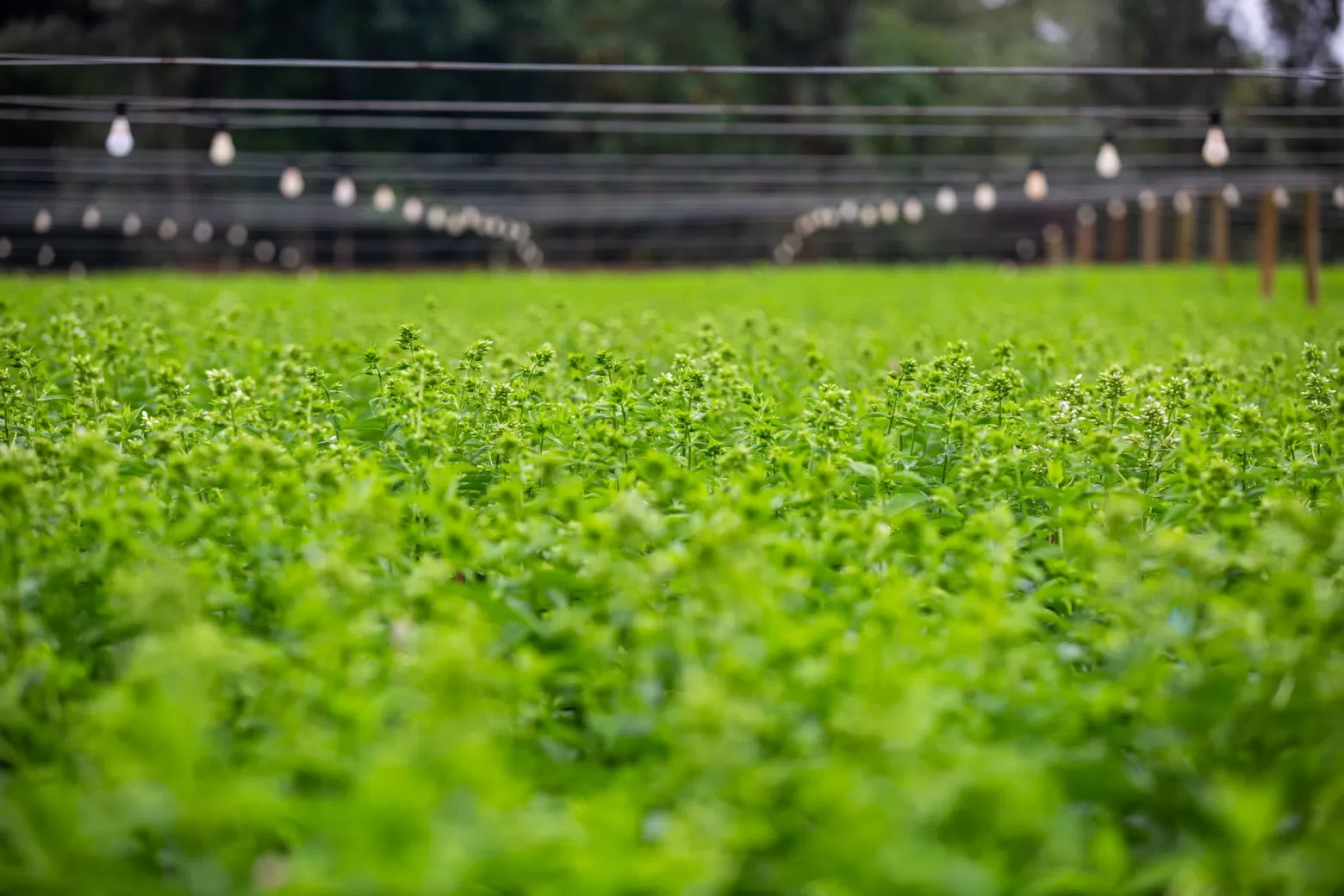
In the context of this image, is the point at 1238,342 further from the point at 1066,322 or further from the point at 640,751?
the point at 640,751

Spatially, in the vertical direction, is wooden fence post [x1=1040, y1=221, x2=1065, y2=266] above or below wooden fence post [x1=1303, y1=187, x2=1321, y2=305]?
above

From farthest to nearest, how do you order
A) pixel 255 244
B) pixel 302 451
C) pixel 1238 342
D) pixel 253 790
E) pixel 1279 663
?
pixel 255 244 < pixel 1238 342 < pixel 302 451 < pixel 1279 663 < pixel 253 790

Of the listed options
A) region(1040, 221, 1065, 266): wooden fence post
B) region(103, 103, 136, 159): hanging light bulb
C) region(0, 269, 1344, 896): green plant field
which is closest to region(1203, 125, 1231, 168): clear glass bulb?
region(0, 269, 1344, 896): green plant field

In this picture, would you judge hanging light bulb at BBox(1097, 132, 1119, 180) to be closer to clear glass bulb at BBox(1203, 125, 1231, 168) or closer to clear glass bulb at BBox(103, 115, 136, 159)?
clear glass bulb at BBox(1203, 125, 1231, 168)

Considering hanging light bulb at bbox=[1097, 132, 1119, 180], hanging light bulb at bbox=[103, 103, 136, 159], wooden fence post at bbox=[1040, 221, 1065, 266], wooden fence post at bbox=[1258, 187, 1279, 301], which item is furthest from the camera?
wooden fence post at bbox=[1040, 221, 1065, 266]

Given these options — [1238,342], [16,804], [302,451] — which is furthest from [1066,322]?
[16,804]

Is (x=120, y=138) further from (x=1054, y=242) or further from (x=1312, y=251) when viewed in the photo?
(x=1054, y=242)

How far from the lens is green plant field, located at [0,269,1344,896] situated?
240cm

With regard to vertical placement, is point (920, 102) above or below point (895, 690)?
above

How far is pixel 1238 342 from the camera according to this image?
10180 mm

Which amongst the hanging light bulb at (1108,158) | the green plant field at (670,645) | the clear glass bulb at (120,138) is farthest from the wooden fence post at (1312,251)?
the clear glass bulb at (120,138)

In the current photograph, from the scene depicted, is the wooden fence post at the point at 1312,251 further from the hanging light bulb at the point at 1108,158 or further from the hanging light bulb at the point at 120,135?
the hanging light bulb at the point at 120,135

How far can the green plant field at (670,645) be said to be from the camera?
2.40 m

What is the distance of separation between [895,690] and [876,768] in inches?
7.9
